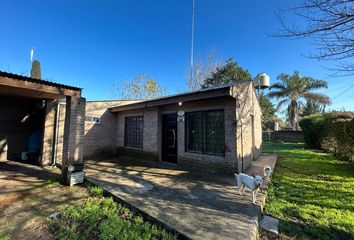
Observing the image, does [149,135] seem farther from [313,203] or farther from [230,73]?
[230,73]

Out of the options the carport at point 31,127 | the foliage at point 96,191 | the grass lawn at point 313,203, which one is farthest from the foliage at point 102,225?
the carport at point 31,127

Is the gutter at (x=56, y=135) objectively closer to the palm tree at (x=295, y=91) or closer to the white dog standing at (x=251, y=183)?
the white dog standing at (x=251, y=183)

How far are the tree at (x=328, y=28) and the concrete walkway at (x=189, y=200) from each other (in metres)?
3.62

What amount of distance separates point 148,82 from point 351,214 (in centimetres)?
2510

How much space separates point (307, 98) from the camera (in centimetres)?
2214

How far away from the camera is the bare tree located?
23062 millimetres

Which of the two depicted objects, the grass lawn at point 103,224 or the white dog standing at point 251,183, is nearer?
the grass lawn at point 103,224

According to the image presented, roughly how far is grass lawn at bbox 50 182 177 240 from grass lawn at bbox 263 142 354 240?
2.46m

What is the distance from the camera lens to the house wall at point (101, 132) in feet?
32.5

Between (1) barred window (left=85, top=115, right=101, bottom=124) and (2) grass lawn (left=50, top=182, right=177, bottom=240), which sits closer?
(2) grass lawn (left=50, top=182, right=177, bottom=240)

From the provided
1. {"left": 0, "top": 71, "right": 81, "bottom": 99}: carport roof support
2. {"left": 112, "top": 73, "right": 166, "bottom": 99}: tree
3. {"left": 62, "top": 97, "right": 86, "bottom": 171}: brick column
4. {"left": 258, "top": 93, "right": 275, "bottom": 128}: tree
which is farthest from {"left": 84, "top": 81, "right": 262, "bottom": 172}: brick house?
{"left": 258, "top": 93, "right": 275, "bottom": 128}: tree

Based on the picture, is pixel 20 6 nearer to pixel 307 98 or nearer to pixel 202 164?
pixel 202 164

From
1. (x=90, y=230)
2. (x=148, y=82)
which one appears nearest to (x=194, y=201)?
(x=90, y=230)

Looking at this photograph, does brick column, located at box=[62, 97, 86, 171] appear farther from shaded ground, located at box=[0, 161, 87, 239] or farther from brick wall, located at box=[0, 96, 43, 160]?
brick wall, located at box=[0, 96, 43, 160]
